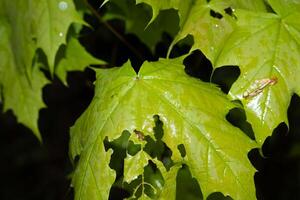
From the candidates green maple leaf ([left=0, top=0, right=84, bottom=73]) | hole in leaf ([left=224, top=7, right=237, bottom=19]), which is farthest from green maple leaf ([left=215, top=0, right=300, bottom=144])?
green maple leaf ([left=0, top=0, right=84, bottom=73])

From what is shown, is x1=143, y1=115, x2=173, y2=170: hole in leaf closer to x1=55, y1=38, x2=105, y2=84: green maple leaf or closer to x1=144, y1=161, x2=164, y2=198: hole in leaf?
x1=144, y1=161, x2=164, y2=198: hole in leaf

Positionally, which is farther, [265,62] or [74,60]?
[74,60]

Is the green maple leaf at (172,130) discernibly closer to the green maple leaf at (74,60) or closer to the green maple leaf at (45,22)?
the green maple leaf at (45,22)

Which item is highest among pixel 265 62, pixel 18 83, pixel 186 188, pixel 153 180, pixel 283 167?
pixel 265 62

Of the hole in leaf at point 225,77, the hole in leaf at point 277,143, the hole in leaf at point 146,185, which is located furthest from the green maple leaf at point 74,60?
the hole in leaf at point 277,143

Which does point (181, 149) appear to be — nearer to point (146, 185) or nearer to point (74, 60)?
point (146, 185)

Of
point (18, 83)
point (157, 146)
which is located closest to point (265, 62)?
point (157, 146)
